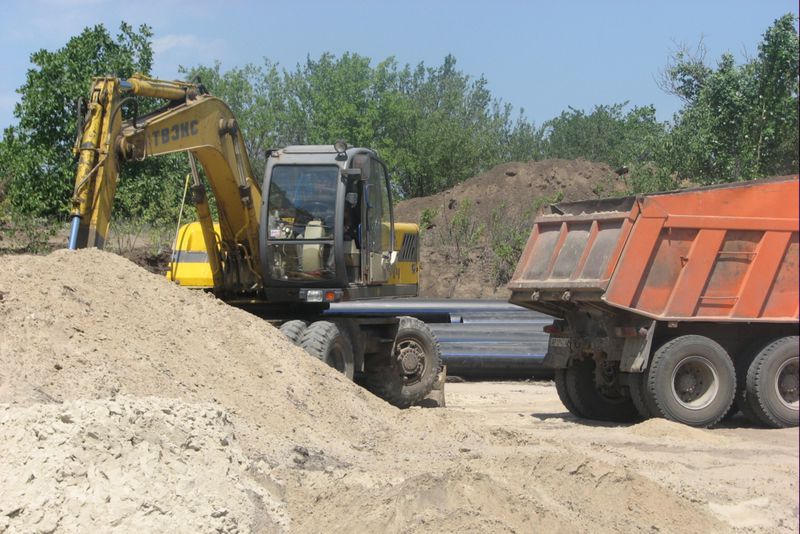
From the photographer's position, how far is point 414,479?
6488 mm

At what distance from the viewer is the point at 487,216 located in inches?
1268

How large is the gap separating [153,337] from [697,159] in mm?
9197

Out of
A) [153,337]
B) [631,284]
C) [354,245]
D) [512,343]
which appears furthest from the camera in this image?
[512,343]

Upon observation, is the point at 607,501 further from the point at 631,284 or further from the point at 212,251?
the point at 212,251

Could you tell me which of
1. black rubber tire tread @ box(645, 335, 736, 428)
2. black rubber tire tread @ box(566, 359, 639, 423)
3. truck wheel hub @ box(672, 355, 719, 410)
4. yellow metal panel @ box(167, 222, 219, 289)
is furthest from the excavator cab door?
truck wheel hub @ box(672, 355, 719, 410)

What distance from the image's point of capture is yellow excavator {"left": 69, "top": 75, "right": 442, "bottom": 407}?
35.9 feet

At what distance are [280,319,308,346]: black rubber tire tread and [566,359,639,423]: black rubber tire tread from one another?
10.8 ft

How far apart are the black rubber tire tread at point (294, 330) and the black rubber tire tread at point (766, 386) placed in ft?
16.6

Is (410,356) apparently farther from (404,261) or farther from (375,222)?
(375,222)

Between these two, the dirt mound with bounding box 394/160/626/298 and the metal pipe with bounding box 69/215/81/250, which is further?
the dirt mound with bounding box 394/160/626/298

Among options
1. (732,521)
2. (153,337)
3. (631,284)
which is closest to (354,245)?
(631,284)

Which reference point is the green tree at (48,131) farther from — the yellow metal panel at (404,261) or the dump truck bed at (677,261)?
the dump truck bed at (677,261)

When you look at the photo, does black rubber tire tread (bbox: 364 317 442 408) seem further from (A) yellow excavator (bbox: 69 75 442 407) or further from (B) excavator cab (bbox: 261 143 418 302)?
(B) excavator cab (bbox: 261 143 418 302)

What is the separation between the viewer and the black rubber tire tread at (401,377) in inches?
521
